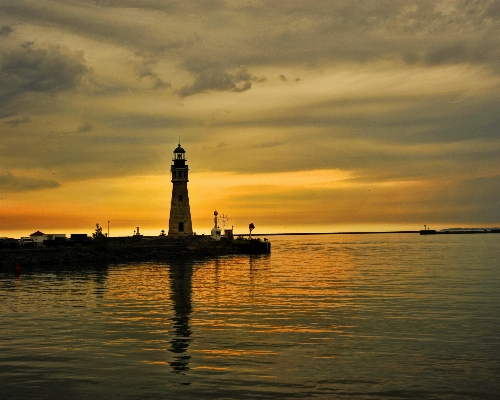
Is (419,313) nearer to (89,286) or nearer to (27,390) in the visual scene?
(27,390)

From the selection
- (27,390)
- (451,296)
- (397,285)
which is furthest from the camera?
(397,285)

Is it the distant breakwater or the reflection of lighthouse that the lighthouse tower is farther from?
the reflection of lighthouse

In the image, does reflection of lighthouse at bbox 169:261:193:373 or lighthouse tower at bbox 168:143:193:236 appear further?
lighthouse tower at bbox 168:143:193:236

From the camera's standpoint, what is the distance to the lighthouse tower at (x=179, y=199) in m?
109

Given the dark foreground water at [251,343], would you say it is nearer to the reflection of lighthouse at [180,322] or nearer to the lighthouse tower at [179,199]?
the reflection of lighthouse at [180,322]

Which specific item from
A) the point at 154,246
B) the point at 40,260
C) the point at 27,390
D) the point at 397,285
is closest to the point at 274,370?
the point at 27,390

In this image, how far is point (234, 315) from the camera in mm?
33250

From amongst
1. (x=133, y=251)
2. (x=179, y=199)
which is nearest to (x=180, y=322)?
(x=133, y=251)

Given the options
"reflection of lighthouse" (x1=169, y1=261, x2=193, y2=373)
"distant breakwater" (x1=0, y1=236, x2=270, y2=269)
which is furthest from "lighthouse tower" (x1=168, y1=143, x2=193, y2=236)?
"reflection of lighthouse" (x1=169, y1=261, x2=193, y2=373)

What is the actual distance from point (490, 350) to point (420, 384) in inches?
246

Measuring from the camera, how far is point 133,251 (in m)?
102

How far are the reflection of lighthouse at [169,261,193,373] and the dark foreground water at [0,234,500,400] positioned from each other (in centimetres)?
9

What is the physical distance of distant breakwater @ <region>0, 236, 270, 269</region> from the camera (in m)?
83.7

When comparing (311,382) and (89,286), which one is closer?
(311,382)
